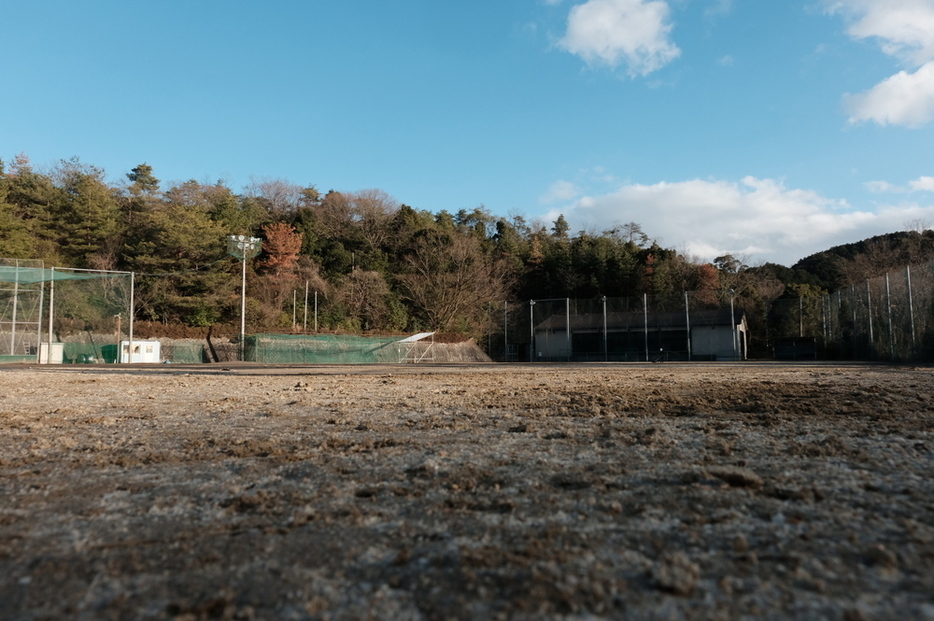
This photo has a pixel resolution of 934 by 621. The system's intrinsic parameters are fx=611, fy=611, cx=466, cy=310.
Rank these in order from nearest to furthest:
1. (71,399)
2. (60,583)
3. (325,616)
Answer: (325,616) → (60,583) → (71,399)

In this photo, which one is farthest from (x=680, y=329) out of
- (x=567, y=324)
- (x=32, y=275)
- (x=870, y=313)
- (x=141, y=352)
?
(x=32, y=275)

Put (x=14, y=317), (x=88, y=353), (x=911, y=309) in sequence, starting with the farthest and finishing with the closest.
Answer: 1. (x=88, y=353)
2. (x=14, y=317)
3. (x=911, y=309)

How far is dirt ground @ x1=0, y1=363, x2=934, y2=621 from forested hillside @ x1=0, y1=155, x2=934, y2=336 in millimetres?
34185

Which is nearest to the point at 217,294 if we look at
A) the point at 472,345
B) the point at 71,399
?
the point at 472,345

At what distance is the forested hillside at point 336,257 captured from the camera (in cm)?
3700

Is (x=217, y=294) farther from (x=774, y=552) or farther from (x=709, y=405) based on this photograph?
(x=774, y=552)

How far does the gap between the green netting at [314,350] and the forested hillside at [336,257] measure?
5827 mm

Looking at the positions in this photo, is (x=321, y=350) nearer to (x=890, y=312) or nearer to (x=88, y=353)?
(x=88, y=353)

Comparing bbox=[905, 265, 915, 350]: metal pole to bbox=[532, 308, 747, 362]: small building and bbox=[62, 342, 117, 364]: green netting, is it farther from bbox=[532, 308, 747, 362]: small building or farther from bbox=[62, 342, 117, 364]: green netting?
bbox=[62, 342, 117, 364]: green netting

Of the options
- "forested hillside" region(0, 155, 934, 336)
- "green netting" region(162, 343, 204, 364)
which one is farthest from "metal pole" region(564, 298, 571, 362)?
"green netting" region(162, 343, 204, 364)

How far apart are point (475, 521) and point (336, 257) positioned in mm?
43986

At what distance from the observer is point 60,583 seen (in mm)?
1981

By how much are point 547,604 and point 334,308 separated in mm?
41548

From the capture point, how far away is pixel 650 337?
36406mm
